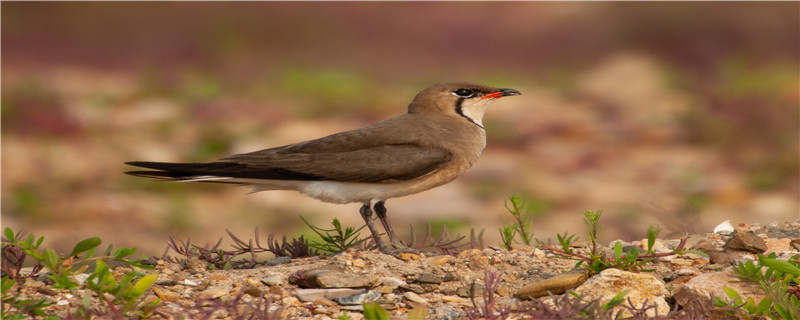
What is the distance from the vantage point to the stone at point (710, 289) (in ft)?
13.5

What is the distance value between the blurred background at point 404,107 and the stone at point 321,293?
179 centimetres

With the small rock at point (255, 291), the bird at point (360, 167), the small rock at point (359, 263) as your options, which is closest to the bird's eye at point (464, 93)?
the bird at point (360, 167)

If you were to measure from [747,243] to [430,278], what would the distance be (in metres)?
1.72

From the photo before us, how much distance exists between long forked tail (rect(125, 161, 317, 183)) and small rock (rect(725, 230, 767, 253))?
101 inches

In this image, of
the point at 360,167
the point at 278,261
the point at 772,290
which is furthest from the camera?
the point at 360,167

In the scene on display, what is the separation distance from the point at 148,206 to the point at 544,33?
13083mm

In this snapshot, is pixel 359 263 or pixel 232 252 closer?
pixel 359 263

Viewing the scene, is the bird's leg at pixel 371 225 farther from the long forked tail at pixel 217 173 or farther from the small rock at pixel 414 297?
the small rock at pixel 414 297

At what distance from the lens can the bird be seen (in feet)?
19.1

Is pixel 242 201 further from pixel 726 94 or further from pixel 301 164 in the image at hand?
pixel 726 94

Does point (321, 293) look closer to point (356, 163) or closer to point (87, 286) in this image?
point (87, 286)

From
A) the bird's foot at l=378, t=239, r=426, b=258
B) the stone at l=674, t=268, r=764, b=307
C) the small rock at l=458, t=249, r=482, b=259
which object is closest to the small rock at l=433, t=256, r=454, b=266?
the small rock at l=458, t=249, r=482, b=259

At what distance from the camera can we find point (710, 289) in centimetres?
416

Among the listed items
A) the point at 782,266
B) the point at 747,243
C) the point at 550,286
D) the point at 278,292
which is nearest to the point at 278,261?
the point at 278,292
